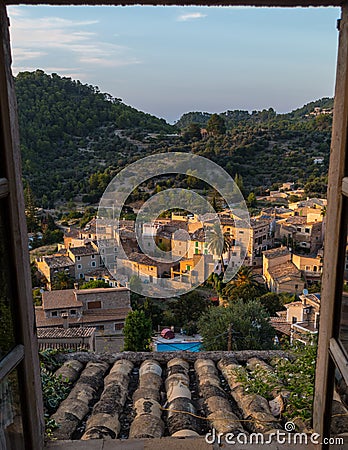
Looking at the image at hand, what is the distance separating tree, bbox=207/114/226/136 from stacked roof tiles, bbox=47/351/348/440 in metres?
10.7

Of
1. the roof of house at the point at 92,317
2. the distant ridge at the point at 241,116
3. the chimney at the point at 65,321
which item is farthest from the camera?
the distant ridge at the point at 241,116

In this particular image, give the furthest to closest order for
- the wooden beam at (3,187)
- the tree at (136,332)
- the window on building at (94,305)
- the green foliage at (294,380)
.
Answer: the window on building at (94,305) < the tree at (136,332) < the green foliage at (294,380) < the wooden beam at (3,187)

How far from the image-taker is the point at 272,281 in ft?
34.0

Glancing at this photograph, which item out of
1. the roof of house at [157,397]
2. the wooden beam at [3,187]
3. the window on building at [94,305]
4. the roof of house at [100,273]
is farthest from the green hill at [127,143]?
the wooden beam at [3,187]

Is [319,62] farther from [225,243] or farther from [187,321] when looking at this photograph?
[187,321]

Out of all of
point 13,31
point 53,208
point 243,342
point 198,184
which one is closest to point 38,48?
point 53,208

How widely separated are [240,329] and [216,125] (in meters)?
8.11

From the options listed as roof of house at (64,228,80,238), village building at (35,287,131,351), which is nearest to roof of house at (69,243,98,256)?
roof of house at (64,228,80,238)

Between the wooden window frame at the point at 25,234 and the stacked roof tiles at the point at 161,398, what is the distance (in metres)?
0.32

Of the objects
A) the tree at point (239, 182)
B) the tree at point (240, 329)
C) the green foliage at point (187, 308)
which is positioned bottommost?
the green foliage at point (187, 308)

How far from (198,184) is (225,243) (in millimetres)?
1828

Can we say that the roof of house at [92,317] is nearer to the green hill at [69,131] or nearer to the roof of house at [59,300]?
the roof of house at [59,300]

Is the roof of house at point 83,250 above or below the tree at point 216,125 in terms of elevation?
below

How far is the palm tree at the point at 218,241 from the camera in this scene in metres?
9.28
